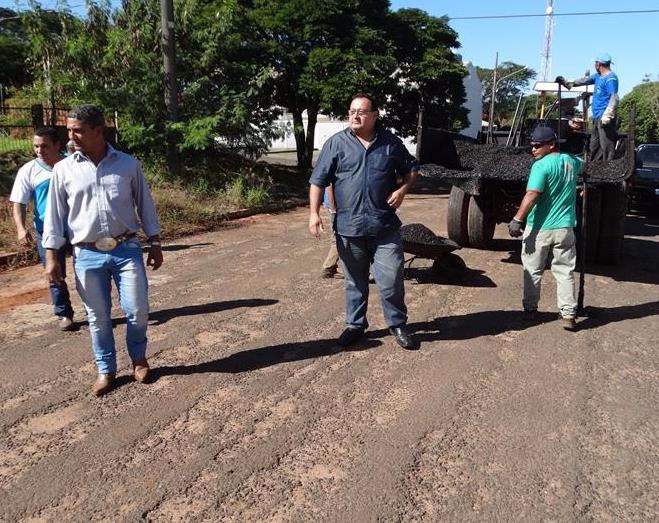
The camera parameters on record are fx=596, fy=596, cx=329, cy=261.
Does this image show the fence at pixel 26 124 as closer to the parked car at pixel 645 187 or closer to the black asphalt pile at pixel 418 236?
the black asphalt pile at pixel 418 236

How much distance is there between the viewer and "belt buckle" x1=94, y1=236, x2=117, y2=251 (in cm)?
353

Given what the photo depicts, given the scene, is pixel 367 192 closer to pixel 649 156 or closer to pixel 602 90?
pixel 602 90

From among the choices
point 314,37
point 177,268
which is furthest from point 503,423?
point 314,37

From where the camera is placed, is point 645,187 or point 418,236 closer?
point 418,236

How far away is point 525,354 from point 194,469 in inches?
102

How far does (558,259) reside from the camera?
4938 mm

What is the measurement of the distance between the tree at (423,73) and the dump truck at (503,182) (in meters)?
7.61

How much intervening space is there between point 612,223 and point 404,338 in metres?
3.80

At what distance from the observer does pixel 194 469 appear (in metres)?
2.90

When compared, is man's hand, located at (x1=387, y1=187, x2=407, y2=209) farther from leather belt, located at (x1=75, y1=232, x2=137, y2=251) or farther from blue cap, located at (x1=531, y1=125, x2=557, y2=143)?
leather belt, located at (x1=75, y1=232, x2=137, y2=251)

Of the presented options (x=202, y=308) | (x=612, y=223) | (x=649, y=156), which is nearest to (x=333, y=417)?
(x=202, y=308)

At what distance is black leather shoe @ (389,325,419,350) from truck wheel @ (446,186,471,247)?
3.51 meters

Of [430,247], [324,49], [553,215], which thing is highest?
[324,49]

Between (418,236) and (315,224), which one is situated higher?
(315,224)
